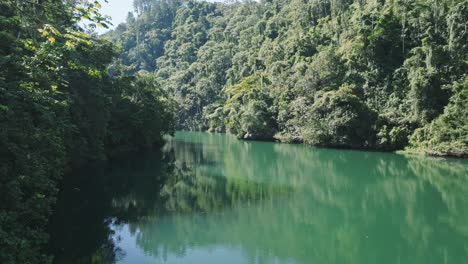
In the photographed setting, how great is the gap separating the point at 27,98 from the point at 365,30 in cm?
4297

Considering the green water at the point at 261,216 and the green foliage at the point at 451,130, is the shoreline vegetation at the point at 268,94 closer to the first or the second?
the green foliage at the point at 451,130

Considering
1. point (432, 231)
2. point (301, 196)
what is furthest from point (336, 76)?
point (432, 231)

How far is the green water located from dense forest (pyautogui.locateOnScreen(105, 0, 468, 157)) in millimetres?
9803

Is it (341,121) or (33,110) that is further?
(341,121)

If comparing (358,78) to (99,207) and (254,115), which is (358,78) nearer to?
(254,115)

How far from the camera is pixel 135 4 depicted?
151 meters

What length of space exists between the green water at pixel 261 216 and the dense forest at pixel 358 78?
980 centimetres

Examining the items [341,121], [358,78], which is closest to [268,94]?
[358,78]

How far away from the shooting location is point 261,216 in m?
15.2

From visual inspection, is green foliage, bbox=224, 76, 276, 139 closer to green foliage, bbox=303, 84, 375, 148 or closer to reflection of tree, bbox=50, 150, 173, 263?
green foliage, bbox=303, 84, 375, 148

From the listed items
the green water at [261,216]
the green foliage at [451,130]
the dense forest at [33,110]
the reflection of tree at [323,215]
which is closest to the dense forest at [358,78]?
the green foliage at [451,130]

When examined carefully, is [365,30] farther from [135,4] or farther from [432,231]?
[135,4]

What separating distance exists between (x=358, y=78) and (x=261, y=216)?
1345 inches

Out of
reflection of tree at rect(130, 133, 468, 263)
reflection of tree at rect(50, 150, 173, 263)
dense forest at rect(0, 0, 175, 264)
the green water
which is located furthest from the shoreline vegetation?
reflection of tree at rect(130, 133, 468, 263)
